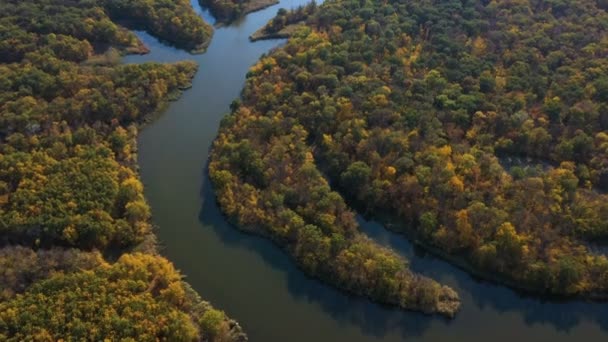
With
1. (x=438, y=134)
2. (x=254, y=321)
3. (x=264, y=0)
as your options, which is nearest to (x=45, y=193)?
(x=254, y=321)

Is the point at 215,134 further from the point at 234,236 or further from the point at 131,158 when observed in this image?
the point at 234,236

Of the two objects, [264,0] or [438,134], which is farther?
[264,0]

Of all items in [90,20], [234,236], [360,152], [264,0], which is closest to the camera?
[234,236]

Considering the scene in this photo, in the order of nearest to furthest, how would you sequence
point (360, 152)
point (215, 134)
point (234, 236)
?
1. point (234, 236)
2. point (360, 152)
3. point (215, 134)

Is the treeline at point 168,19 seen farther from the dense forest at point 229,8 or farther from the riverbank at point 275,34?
the riverbank at point 275,34

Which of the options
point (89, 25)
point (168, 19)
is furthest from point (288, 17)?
point (89, 25)

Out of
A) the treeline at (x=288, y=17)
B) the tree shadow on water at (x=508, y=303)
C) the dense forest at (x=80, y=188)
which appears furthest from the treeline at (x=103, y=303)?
the treeline at (x=288, y=17)

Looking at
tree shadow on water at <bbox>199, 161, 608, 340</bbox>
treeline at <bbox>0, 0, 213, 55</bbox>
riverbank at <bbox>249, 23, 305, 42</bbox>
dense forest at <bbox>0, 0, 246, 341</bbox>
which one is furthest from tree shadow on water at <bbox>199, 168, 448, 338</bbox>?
riverbank at <bbox>249, 23, 305, 42</bbox>
